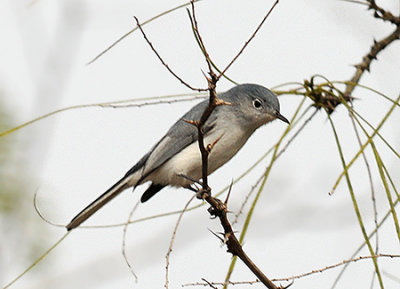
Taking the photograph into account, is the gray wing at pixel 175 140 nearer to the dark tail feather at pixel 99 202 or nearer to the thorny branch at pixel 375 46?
the dark tail feather at pixel 99 202

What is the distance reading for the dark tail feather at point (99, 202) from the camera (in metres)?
4.30

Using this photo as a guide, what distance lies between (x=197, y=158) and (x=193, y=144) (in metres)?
0.19

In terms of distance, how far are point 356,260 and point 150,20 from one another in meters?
1.31

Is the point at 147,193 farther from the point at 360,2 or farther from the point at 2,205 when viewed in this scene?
the point at 360,2

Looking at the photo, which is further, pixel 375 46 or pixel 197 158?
pixel 197 158

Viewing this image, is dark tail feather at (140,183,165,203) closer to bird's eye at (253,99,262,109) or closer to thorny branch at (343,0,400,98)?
bird's eye at (253,99,262,109)

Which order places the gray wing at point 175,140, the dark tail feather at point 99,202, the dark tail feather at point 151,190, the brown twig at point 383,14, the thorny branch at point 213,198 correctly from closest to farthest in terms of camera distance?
the thorny branch at point 213,198 < the brown twig at point 383,14 < the dark tail feather at point 99,202 < the gray wing at point 175,140 < the dark tail feather at point 151,190

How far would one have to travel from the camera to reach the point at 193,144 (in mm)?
4414

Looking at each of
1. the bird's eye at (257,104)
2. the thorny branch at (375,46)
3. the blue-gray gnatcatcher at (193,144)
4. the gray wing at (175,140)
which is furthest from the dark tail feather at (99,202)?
the thorny branch at (375,46)

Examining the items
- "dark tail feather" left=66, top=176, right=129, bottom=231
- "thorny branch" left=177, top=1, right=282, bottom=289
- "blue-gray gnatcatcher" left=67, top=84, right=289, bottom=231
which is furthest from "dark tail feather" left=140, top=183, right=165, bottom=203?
"thorny branch" left=177, top=1, right=282, bottom=289

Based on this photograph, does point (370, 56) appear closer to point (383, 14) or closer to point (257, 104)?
point (383, 14)

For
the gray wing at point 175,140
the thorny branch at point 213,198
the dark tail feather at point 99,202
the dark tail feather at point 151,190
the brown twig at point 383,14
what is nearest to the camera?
the thorny branch at point 213,198

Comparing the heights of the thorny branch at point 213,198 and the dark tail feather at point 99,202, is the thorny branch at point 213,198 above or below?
below

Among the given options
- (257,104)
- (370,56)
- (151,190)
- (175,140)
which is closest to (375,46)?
(370,56)
